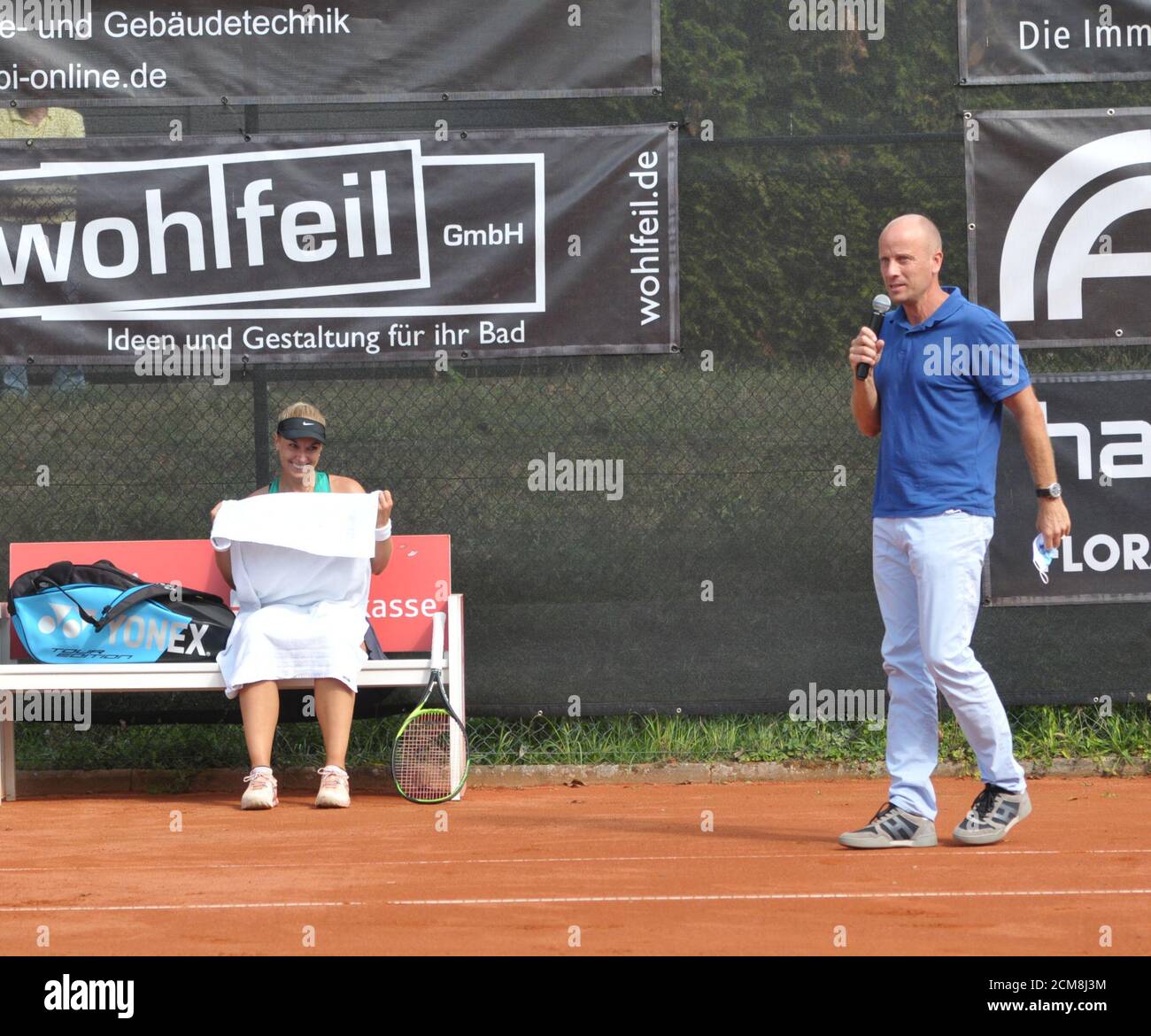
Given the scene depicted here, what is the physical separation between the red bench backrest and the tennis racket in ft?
1.11

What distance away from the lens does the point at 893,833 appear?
477cm

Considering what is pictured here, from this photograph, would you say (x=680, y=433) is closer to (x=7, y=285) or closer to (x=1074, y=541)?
(x=1074, y=541)

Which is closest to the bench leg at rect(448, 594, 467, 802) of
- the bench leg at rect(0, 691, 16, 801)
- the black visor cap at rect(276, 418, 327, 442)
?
the black visor cap at rect(276, 418, 327, 442)

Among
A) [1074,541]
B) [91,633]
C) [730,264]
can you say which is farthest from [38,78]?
[1074,541]

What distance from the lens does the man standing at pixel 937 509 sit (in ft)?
15.4

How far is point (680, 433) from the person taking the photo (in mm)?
6453

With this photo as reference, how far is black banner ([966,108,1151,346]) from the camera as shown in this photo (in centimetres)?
641

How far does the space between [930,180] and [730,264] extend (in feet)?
2.87

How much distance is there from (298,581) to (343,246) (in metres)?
1.40

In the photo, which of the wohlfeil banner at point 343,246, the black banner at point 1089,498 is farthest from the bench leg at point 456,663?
the black banner at point 1089,498
